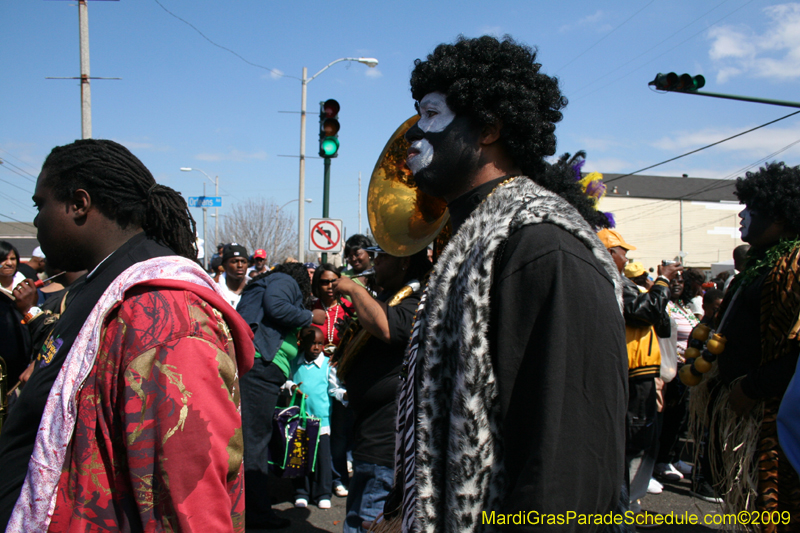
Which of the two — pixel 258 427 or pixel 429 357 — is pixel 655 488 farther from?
pixel 429 357

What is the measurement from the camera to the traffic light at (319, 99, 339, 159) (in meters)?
8.91

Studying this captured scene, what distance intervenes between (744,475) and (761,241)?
4.72ft

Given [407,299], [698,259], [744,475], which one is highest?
[698,259]

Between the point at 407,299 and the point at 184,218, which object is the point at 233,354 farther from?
the point at 407,299

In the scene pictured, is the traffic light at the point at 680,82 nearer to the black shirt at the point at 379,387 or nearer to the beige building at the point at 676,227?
the black shirt at the point at 379,387

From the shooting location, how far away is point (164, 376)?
4.52 ft

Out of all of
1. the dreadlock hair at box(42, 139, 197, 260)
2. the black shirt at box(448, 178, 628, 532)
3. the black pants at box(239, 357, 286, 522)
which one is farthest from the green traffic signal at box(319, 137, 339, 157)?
the black shirt at box(448, 178, 628, 532)

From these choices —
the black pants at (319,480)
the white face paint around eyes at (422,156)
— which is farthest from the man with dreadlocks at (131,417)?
the black pants at (319,480)

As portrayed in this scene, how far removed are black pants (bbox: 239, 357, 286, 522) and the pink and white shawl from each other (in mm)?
3132

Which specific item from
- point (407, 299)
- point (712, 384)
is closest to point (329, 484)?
point (407, 299)

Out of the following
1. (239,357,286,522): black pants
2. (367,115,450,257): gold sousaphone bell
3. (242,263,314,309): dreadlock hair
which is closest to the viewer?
(367,115,450,257): gold sousaphone bell

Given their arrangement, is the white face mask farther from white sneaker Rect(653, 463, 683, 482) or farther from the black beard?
white sneaker Rect(653, 463, 683, 482)

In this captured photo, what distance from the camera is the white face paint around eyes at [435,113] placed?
154 centimetres

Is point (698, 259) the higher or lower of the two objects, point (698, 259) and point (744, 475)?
the higher
